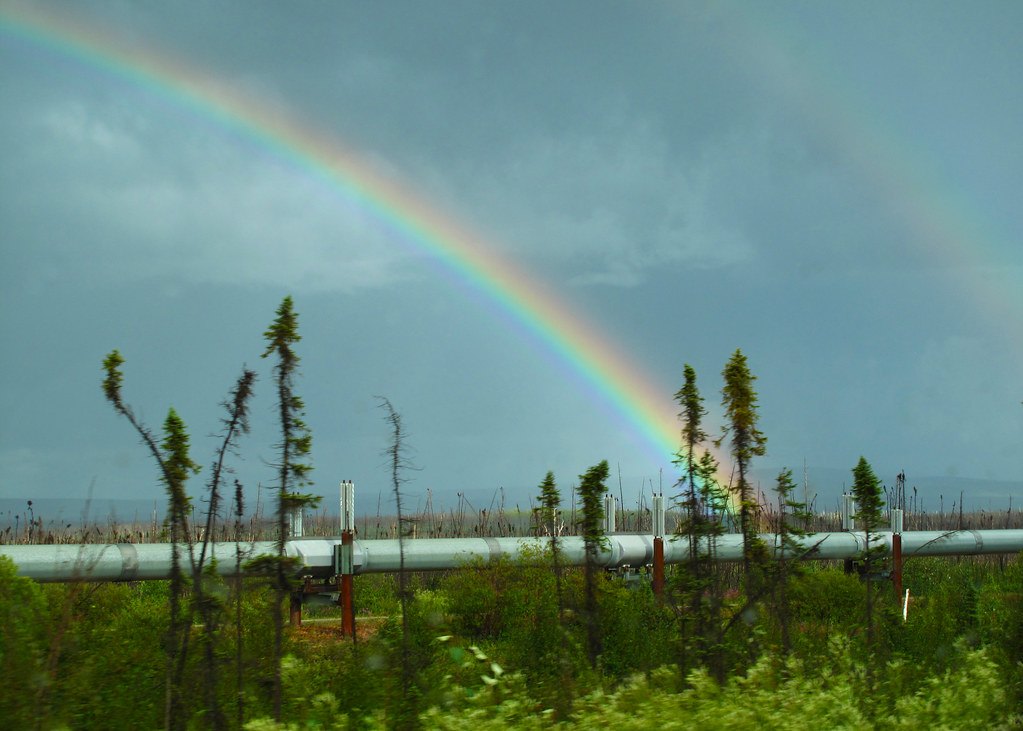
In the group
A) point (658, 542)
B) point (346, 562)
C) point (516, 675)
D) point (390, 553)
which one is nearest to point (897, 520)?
point (658, 542)

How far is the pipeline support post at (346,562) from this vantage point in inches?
556

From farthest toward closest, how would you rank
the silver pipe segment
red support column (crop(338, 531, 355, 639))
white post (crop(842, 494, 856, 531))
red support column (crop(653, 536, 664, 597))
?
1. white post (crop(842, 494, 856, 531))
2. red support column (crop(653, 536, 664, 597))
3. red support column (crop(338, 531, 355, 639))
4. the silver pipe segment

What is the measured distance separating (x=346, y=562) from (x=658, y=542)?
231 inches

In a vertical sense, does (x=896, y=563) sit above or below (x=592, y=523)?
below

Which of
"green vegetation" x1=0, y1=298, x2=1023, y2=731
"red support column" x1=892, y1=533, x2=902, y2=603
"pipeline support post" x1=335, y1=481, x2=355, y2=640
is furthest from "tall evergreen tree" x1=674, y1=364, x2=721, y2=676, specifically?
"red support column" x1=892, y1=533, x2=902, y2=603

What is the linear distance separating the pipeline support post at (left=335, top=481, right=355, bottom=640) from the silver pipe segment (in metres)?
0.21

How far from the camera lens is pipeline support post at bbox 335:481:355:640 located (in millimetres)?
14117

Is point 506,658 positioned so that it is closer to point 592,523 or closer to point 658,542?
point 592,523

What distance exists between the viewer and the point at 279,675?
6.88 m

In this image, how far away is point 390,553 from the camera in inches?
606

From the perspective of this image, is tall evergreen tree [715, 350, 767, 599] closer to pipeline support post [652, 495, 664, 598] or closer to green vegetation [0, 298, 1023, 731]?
green vegetation [0, 298, 1023, 731]

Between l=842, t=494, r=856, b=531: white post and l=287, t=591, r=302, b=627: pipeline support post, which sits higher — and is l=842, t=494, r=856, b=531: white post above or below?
above

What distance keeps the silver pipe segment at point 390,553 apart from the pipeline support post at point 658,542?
0.41 meters

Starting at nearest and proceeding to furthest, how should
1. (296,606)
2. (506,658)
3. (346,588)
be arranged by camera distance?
(506,658) → (346,588) → (296,606)
